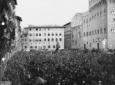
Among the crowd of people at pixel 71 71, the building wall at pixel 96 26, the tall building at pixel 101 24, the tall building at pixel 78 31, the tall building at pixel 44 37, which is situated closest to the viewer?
the crowd of people at pixel 71 71

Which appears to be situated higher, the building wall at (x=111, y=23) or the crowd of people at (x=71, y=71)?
the building wall at (x=111, y=23)

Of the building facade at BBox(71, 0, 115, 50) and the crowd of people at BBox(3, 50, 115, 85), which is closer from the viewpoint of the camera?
the crowd of people at BBox(3, 50, 115, 85)

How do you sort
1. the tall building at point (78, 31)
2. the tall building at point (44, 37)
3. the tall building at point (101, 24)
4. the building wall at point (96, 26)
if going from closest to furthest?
the tall building at point (101, 24) → the building wall at point (96, 26) → the tall building at point (78, 31) → the tall building at point (44, 37)

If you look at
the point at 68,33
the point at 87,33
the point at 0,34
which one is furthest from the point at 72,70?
the point at 68,33

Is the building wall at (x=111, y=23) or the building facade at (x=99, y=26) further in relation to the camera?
the building facade at (x=99, y=26)

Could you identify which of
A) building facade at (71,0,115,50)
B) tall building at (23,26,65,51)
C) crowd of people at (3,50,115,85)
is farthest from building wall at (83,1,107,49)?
crowd of people at (3,50,115,85)

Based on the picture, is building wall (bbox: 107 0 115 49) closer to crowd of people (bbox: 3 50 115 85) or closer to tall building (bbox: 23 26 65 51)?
crowd of people (bbox: 3 50 115 85)

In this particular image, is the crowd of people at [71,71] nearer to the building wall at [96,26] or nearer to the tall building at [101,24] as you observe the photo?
the tall building at [101,24]

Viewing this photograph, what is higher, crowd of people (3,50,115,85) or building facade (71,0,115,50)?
building facade (71,0,115,50)

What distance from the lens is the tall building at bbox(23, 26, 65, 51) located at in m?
87.0

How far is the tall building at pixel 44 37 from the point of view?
8703 cm

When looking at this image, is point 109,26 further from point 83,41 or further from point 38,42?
point 38,42

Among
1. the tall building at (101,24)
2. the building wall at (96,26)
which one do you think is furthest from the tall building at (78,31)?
the tall building at (101,24)

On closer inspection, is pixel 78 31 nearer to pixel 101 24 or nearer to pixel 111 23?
pixel 101 24
